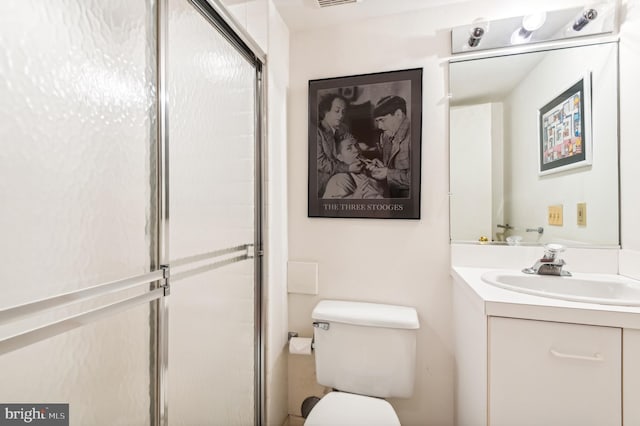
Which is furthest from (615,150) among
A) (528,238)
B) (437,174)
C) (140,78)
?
(140,78)

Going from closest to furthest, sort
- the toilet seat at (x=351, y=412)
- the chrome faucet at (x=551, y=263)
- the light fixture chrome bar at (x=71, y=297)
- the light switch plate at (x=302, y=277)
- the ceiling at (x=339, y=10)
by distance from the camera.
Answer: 1. the light fixture chrome bar at (x=71, y=297)
2. the toilet seat at (x=351, y=412)
3. the chrome faucet at (x=551, y=263)
4. the ceiling at (x=339, y=10)
5. the light switch plate at (x=302, y=277)

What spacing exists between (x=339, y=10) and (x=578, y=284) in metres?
1.63

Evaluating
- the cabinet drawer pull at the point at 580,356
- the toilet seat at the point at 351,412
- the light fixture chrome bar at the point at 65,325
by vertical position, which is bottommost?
the toilet seat at the point at 351,412

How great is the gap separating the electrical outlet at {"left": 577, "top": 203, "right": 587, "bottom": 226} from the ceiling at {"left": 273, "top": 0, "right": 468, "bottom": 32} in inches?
43.3

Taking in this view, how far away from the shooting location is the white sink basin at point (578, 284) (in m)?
1.16

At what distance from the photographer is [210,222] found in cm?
109

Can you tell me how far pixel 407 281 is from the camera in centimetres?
155

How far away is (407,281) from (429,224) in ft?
1.00

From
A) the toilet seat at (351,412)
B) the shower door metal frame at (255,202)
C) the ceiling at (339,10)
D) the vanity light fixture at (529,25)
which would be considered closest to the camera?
the shower door metal frame at (255,202)

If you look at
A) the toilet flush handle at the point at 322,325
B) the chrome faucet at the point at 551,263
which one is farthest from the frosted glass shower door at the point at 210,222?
the chrome faucet at the point at 551,263

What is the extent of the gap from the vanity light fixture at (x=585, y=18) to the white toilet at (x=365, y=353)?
1454mm

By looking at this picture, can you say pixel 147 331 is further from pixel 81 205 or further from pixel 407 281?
pixel 407 281

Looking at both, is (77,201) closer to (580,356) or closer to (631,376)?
(580,356)

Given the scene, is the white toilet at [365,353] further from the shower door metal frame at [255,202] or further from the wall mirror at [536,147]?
the wall mirror at [536,147]
